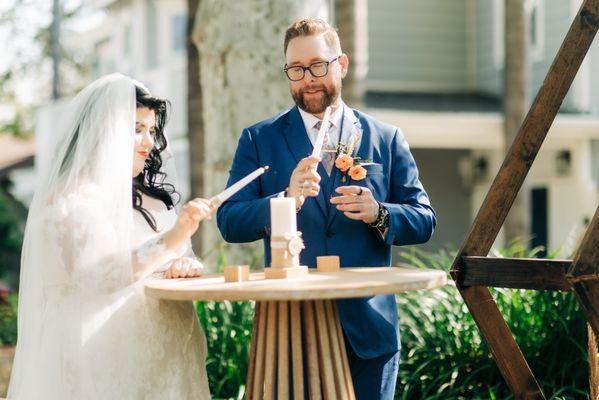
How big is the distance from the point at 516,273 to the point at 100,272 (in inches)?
58.4

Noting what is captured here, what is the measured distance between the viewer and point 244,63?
20.5 feet

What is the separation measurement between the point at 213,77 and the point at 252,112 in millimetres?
390

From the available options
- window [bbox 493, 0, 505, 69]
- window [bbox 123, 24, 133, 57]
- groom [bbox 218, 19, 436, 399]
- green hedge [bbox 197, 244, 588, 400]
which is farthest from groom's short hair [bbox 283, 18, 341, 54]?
window [bbox 123, 24, 133, 57]

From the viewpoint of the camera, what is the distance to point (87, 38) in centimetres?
2480

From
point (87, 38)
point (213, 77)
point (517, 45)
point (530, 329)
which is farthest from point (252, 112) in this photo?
point (87, 38)

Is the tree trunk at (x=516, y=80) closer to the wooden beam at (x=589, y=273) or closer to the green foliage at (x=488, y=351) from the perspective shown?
the green foliage at (x=488, y=351)

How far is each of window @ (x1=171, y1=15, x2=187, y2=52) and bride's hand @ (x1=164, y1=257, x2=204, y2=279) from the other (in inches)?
598

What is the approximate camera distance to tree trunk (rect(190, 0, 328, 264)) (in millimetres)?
6176

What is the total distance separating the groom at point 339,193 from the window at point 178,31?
49.5 ft

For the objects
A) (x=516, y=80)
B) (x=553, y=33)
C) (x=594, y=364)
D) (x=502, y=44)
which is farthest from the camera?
(x=502, y=44)

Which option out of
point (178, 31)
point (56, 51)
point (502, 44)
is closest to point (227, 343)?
point (502, 44)

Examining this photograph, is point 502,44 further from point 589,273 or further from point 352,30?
point 589,273

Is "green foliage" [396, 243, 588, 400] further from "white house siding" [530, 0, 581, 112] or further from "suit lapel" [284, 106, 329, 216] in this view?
"white house siding" [530, 0, 581, 112]

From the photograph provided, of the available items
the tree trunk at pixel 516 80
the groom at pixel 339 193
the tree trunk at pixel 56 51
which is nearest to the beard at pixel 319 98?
the groom at pixel 339 193
